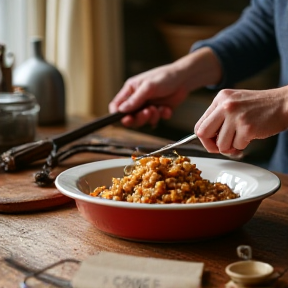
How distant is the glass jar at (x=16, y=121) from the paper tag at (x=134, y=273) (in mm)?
853

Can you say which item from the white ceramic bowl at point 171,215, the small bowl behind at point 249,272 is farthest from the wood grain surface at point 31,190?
the small bowl behind at point 249,272

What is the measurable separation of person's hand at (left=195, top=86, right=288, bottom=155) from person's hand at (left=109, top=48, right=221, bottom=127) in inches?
26.2

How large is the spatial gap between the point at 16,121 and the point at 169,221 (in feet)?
2.64

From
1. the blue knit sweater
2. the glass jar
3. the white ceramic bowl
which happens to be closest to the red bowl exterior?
the white ceramic bowl

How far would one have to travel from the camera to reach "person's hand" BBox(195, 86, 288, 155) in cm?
111

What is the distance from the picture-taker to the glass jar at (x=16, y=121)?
5.32 feet

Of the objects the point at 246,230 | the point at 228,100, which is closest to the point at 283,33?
the point at 228,100

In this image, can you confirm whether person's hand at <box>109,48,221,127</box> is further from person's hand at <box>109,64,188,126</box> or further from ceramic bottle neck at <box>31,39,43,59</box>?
ceramic bottle neck at <box>31,39,43,59</box>

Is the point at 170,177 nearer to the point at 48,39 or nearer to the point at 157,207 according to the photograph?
the point at 157,207

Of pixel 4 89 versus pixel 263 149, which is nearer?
pixel 4 89

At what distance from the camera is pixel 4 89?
189 cm

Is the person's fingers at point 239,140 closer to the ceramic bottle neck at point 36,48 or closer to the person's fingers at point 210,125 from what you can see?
the person's fingers at point 210,125

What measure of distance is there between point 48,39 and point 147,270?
5.99ft

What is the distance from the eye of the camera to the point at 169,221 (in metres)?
0.96
